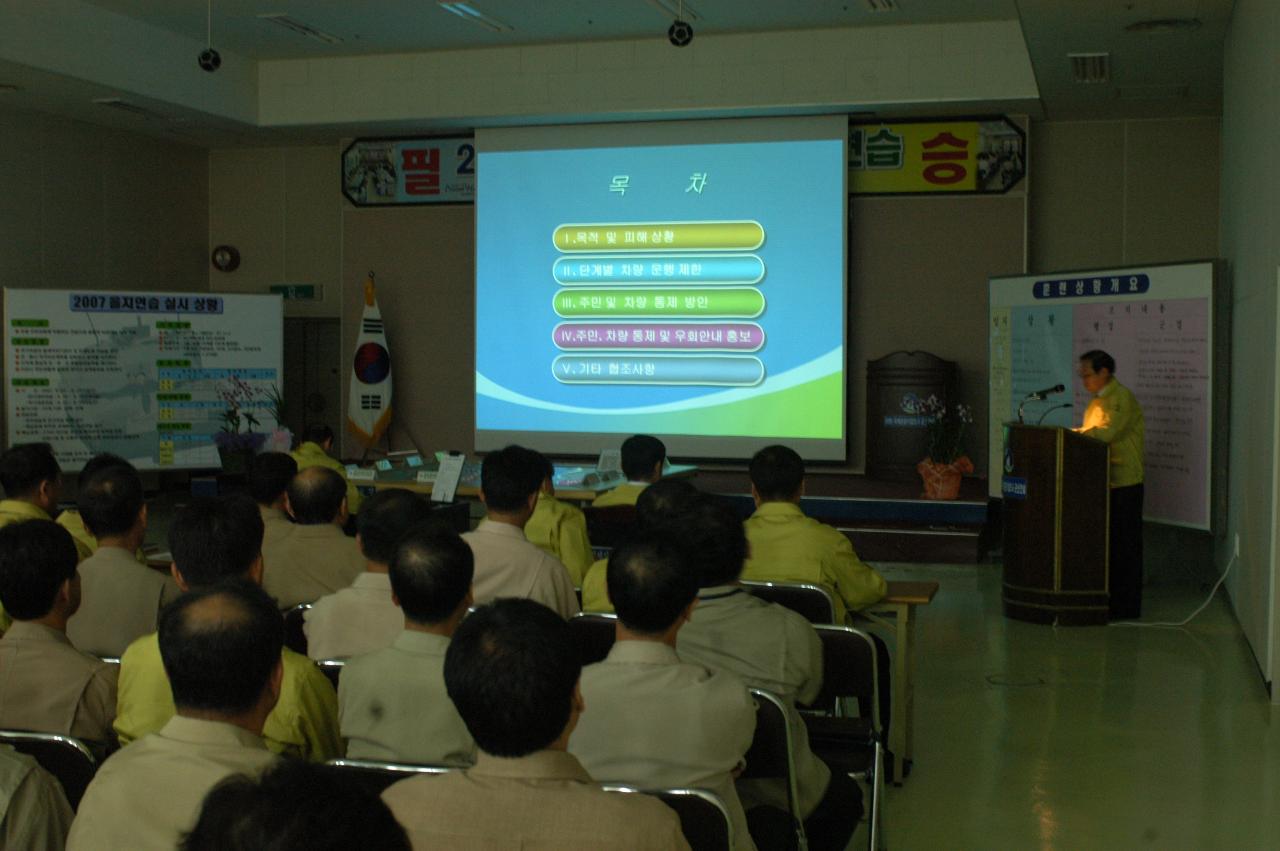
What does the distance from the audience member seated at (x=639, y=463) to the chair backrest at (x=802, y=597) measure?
2027mm

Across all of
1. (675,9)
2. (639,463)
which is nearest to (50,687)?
(639,463)

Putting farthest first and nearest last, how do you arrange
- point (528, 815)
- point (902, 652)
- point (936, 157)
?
1. point (936, 157)
2. point (902, 652)
3. point (528, 815)

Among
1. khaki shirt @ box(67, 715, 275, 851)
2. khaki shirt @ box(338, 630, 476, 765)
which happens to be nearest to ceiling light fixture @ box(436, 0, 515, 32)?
khaki shirt @ box(338, 630, 476, 765)

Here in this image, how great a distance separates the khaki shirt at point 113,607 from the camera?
11.0 feet

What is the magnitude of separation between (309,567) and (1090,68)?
5844 mm

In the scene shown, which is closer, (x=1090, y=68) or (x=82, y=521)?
(x=82, y=521)

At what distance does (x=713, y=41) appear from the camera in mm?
9297

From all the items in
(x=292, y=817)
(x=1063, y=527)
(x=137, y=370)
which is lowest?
(x=1063, y=527)

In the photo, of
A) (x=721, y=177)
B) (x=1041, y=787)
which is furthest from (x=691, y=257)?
(x=1041, y=787)

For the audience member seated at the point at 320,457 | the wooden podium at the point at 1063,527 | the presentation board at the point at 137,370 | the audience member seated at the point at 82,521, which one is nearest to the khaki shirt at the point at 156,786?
the audience member seated at the point at 82,521

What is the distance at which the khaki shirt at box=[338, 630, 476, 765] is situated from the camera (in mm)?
2354

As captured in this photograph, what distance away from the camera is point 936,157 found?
932 centimetres

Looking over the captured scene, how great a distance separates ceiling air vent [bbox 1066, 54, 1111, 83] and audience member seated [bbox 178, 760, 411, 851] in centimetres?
738

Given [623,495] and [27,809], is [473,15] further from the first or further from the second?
[27,809]
